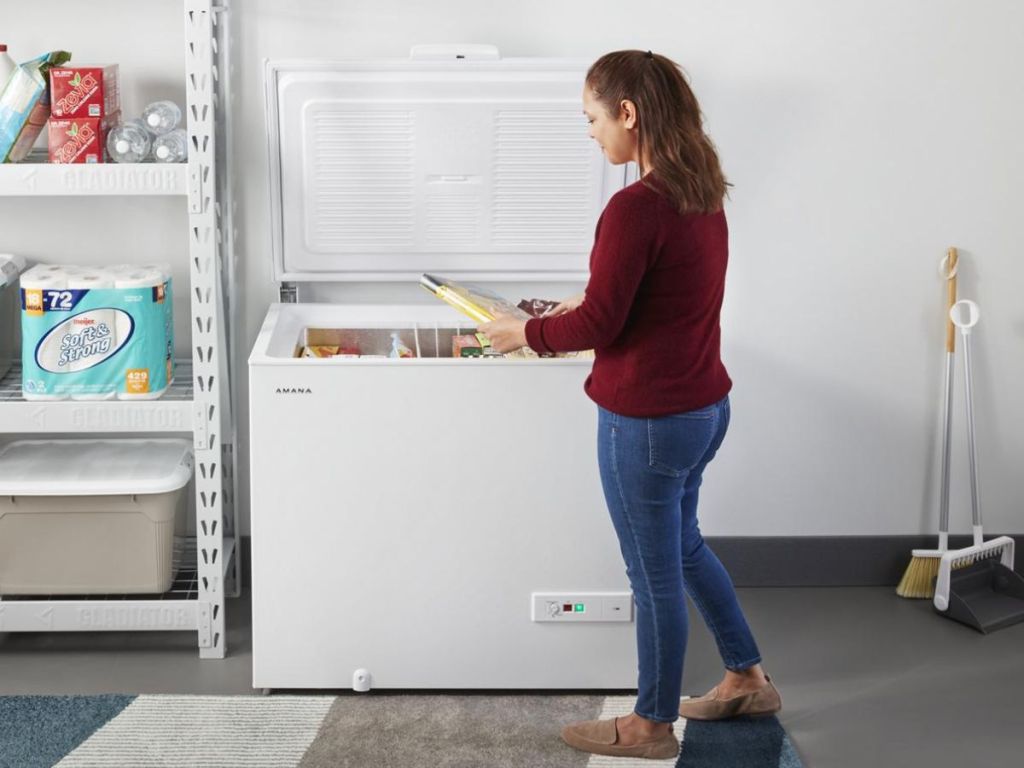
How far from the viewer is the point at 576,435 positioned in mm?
2375

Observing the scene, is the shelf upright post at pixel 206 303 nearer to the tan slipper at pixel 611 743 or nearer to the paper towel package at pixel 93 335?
the paper towel package at pixel 93 335

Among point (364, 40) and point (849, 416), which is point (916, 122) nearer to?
point (849, 416)

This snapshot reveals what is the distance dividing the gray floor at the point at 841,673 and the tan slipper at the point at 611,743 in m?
0.26

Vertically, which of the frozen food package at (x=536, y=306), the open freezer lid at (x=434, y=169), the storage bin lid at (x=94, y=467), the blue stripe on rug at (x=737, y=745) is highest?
the open freezer lid at (x=434, y=169)

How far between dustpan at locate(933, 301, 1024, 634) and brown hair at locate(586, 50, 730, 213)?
1.22 metres

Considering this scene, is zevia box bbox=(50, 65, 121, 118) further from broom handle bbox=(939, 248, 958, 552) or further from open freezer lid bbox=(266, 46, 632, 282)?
broom handle bbox=(939, 248, 958, 552)

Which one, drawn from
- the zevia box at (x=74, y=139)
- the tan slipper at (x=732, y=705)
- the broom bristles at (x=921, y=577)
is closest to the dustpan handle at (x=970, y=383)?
the broom bristles at (x=921, y=577)

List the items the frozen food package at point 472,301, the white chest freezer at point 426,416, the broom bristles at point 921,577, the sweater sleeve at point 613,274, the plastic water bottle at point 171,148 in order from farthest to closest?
the broom bristles at point 921,577 < the plastic water bottle at point 171,148 < the white chest freezer at point 426,416 < the frozen food package at point 472,301 < the sweater sleeve at point 613,274

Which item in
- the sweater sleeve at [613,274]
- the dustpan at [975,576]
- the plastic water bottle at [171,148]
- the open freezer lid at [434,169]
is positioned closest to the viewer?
the sweater sleeve at [613,274]

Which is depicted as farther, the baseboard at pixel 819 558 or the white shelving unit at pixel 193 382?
the baseboard at pixel 819 558

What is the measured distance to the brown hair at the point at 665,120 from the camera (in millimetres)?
1886

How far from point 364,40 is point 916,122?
1247mm

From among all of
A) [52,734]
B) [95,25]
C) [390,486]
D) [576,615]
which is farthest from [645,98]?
[52,734]

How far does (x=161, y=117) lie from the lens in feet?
8.20
